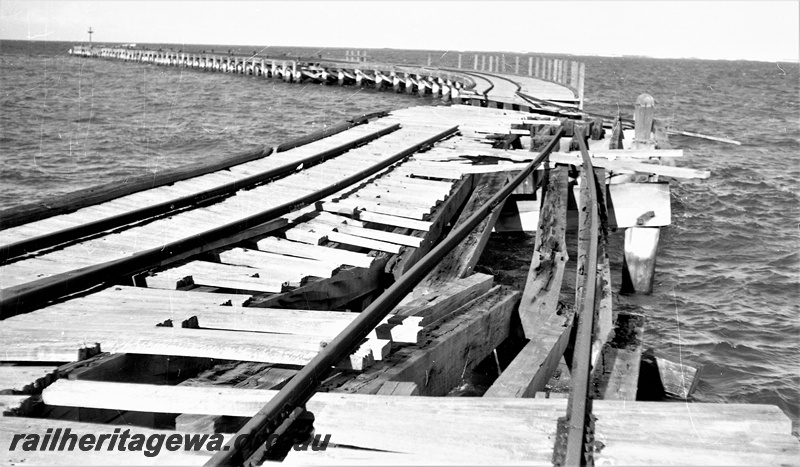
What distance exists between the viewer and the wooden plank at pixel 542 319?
4.24 meters

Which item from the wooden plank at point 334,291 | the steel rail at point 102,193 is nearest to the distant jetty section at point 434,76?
the steel rail at point 102,193

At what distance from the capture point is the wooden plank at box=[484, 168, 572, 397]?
424 centimetres

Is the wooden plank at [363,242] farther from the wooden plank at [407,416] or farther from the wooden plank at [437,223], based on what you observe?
the wooden plank at [407,416]

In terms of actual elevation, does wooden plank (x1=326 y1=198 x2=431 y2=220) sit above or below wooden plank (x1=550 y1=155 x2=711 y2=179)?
below

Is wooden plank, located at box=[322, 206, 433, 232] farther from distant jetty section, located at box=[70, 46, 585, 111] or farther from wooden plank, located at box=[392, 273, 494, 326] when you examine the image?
distant jetty section, located at box=[70, 46, 585, 111]

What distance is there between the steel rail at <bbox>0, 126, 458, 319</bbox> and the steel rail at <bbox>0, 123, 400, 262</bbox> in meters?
0.93

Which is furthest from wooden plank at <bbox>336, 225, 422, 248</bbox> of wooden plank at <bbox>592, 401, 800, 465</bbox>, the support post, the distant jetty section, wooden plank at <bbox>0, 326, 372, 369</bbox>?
the distant jetty section

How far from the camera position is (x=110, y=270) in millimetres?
5203

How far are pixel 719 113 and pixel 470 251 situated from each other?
3692 centimetres

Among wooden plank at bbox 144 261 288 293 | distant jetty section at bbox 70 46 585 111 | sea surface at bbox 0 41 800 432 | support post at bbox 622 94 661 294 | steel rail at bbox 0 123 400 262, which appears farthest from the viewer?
distant jetty section at bbox 70 46 585 111

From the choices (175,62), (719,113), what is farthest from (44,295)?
(175,62)

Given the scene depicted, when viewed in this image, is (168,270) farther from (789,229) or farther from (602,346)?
(789,229)

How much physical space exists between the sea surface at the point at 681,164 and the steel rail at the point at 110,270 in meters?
4.51

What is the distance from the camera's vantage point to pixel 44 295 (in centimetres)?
481
